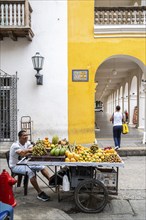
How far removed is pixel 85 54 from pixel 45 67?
5.69ft

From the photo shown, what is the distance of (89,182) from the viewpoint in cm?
526

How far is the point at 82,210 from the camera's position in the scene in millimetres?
5207

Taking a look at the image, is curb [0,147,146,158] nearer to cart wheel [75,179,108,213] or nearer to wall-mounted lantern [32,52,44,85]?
wall-mounted lantern [32,52,44,85]

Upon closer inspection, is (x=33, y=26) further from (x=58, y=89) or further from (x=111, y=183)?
(x=111, y=183)

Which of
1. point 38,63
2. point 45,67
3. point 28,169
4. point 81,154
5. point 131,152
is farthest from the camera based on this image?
point 45,67

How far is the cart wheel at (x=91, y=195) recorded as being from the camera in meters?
5.21

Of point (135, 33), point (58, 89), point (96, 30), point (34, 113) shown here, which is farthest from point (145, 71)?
point (34, 113)

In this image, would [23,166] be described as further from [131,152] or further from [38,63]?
[38,63]

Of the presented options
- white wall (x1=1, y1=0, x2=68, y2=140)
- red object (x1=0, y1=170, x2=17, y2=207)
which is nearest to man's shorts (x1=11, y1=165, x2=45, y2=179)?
red object (x1=0, y1=170, x2=17, y2=207)

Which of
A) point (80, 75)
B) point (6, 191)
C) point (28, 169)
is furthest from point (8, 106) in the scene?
point (6, 191)

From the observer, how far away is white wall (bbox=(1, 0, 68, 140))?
1225 cm

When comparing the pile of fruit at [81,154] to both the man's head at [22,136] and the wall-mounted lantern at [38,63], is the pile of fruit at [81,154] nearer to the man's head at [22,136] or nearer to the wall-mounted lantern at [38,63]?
the man's head at [22,136]


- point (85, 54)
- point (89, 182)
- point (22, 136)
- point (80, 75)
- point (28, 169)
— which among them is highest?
point (85, 54)

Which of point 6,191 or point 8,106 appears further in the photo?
point 8,106
